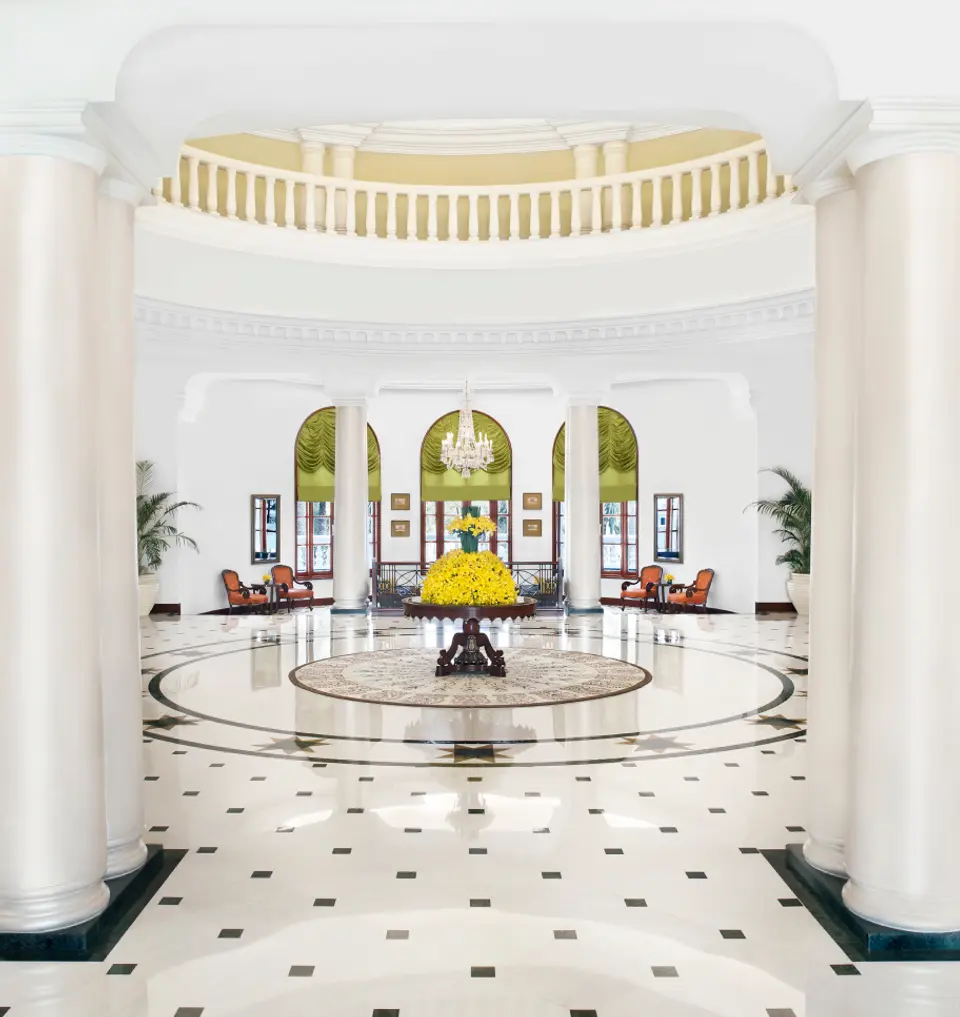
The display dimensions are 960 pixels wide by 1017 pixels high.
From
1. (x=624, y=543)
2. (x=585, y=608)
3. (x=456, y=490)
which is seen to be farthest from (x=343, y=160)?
(x=624, y=543)

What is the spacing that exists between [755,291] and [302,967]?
11082 millimetres

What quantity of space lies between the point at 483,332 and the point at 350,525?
443cm

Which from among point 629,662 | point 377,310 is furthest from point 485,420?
point 629,662

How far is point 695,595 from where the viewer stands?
17797 mm

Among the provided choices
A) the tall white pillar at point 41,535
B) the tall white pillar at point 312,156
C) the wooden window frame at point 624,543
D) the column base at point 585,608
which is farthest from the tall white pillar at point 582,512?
the tall white pillar at point 41,535

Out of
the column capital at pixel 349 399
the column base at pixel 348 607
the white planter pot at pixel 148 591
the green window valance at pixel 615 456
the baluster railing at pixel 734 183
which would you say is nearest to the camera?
the baluster railing at pixel 734 183

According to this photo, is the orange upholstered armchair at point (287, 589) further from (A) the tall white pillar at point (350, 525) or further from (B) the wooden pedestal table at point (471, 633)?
(B) the wooden pedestal table at point (471, 633)

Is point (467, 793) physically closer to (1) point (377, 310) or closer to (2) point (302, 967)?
(2) point (302, 967)

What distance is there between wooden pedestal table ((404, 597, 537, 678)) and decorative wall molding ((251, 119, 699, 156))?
7.59 m

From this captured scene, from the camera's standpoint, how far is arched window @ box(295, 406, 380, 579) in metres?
20.1

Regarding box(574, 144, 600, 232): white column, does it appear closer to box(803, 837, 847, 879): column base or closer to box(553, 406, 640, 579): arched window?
box(553, 406, 640, 579): arched window

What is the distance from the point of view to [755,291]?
42.9 feet

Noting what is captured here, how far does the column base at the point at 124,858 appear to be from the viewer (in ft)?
16.2

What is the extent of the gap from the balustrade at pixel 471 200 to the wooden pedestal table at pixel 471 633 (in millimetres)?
6076
